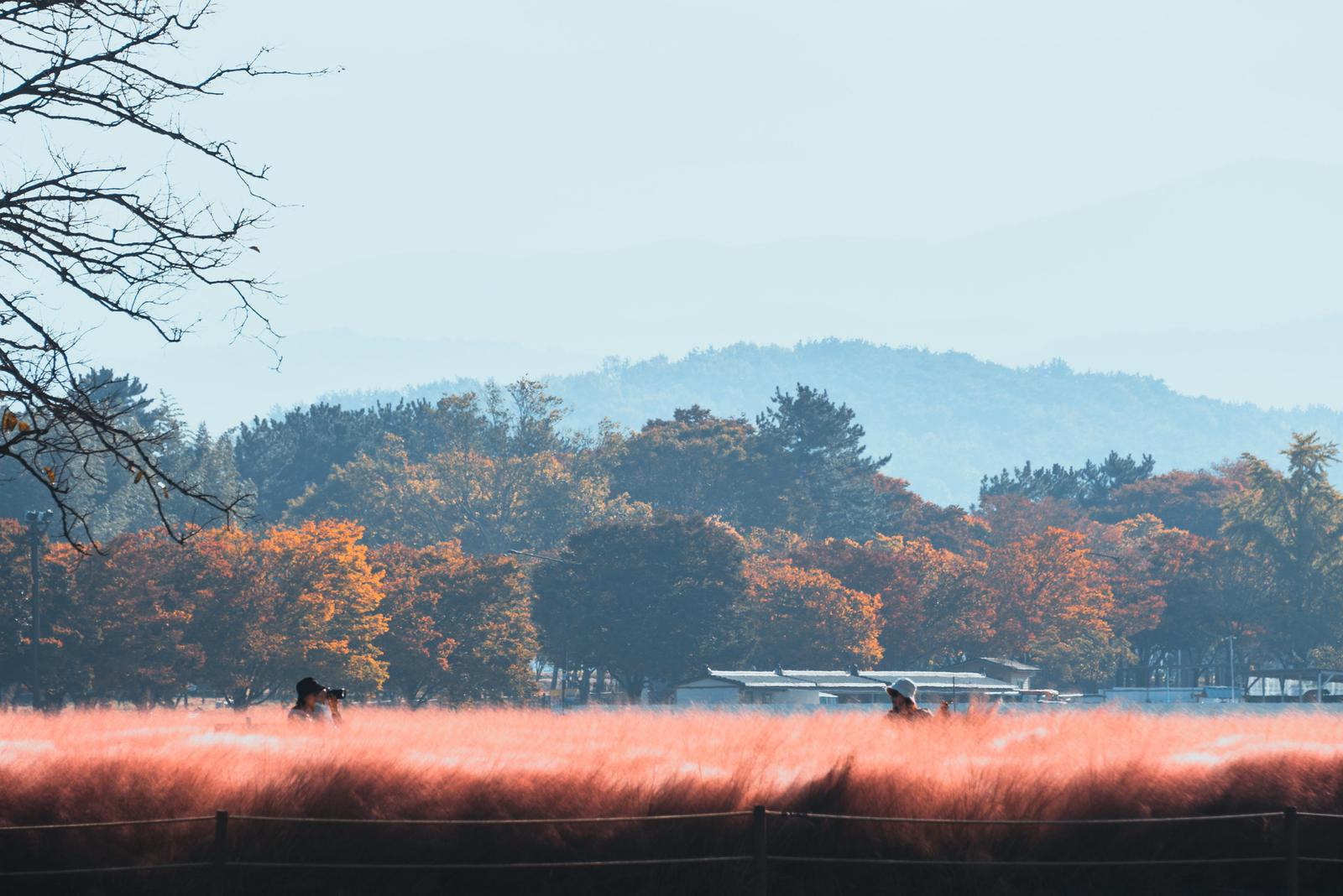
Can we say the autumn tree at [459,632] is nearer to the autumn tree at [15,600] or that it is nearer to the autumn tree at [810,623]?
the autumn tree at [810,623]

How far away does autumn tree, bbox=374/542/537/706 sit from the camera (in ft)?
285

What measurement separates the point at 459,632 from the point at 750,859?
73.5m

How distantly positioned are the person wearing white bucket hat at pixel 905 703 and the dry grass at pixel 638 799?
2045 millimetres

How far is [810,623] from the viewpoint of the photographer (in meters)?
102

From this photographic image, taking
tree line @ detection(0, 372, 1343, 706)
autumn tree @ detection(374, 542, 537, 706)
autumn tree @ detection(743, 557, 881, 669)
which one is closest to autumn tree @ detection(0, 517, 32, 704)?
tree line @ detection(0, 372, 1343, 706)

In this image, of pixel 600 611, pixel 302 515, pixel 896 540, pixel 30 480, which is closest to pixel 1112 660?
pixel 896 540

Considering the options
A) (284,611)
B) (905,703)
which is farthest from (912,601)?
(905,703)

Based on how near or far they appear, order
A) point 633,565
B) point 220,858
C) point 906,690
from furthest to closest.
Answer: point 633,565
point 906,690
point 220,858

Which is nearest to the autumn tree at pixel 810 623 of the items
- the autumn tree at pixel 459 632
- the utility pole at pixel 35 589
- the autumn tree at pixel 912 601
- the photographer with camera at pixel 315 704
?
the autumn tree at pixel 912 601

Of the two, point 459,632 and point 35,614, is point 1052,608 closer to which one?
point 459,632

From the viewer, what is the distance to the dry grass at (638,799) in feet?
54.6

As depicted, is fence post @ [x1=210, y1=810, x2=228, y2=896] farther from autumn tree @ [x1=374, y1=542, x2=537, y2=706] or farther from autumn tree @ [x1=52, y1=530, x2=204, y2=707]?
autumn tree @ [x1=374, y1=542, x2=537, y2=706]

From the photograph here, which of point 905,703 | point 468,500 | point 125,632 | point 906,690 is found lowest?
point 905,703

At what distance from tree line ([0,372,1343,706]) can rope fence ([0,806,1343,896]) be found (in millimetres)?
23175
